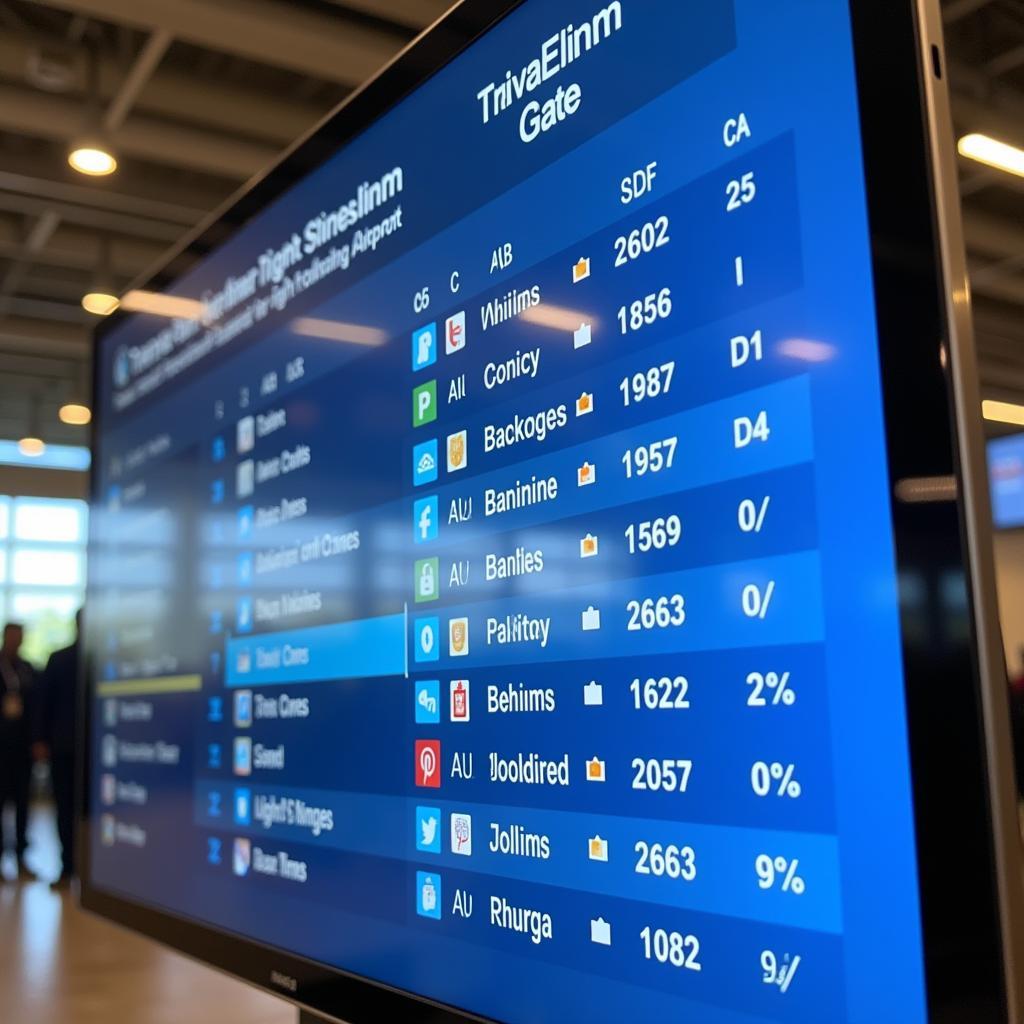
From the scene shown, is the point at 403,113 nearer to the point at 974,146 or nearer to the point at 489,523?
the point at 489,523

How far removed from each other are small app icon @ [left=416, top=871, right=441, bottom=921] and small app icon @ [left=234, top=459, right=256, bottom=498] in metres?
0.62

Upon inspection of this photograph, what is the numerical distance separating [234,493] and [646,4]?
0.87 metres

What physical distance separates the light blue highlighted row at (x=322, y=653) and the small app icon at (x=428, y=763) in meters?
0.08

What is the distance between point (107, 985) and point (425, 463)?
5.78ft

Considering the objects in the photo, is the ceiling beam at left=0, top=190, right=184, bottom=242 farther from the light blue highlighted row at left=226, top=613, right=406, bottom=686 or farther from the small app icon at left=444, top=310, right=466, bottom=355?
the small app icon at left=444, top=310, right=466, bottom=355

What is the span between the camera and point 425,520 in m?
1.06

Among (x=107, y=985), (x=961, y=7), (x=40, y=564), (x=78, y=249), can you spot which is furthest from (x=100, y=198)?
(x=40, y=564)

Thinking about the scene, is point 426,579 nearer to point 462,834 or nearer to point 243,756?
point 462,834

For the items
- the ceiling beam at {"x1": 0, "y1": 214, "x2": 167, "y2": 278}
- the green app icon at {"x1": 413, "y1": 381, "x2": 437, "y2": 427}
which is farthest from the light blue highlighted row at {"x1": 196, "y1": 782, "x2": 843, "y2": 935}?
the ceiling beam at {"x1": 0, "y1": 214, "x2": 167, "y2": 278}

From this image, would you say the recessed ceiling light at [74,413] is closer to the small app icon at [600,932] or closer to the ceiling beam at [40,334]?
the ceiling beam at [40,334]

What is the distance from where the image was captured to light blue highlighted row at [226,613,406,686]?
110 cm

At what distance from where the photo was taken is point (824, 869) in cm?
65

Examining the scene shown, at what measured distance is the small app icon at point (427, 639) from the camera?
1016 mm

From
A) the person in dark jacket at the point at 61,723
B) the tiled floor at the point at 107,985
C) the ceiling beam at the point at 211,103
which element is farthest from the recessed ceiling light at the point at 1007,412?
the tiled floor at the point at 107,985
